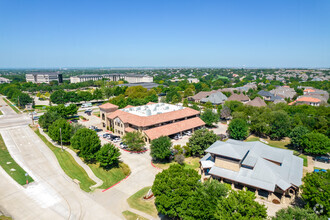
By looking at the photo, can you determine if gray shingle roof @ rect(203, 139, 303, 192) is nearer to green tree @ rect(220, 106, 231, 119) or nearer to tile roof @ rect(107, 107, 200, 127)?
tile roof @ rect(107, 107, 200, 127)

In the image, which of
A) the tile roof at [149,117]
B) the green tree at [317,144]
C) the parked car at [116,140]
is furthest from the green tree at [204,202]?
the parked car at [116,140]

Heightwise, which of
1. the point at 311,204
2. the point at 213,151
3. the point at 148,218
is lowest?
the point at 148,218

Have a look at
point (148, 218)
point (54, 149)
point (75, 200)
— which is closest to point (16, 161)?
point (54, 149)

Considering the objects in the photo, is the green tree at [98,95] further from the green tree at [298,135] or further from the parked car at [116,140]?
the green tree at [298,135]

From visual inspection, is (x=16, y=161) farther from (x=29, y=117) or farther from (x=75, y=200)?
(x=29, y=117)

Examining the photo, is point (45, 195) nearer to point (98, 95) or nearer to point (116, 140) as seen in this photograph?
point (116, 140)

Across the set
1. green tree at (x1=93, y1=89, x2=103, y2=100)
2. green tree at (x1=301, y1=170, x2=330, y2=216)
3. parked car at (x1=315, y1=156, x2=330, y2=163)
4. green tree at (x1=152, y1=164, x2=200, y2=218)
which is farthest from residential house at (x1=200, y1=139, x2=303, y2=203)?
green tree at (x1=93, y1=89, x2=103, y2=100)

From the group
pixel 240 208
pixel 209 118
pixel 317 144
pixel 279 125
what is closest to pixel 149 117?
pixel 209 118
